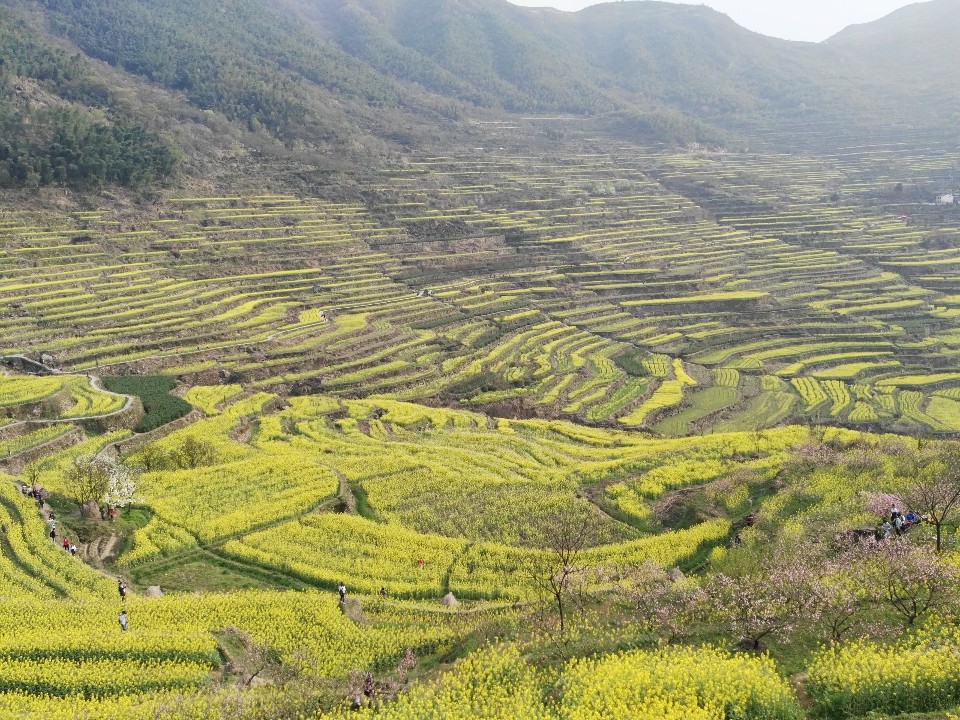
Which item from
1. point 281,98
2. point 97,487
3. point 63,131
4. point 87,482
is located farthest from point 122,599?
point 281,98

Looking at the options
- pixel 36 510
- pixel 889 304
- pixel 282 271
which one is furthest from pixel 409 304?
pixel 889 304

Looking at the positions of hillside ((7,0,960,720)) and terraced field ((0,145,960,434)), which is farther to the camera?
terraced field ((0,145,960,434))

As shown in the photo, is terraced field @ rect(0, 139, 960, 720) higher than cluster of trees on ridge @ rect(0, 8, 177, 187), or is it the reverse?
cluster of trees on ridge @ rect(0, 8, 177, 187)

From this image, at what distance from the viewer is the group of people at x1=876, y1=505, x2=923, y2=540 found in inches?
851

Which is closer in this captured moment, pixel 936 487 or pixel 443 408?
pixel 936 487

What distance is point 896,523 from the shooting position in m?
21.6

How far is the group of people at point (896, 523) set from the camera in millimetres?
21625

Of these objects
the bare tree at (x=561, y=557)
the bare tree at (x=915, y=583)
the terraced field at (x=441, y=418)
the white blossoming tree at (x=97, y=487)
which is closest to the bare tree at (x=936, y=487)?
the terraced field at (x=441, y=418)

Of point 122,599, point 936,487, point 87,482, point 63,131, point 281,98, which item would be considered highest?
point 281,98

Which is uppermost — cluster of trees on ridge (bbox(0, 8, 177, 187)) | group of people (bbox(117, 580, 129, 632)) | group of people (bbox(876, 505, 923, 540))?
cluster of trees on ridge (bbox(0, 8, 177, 187))

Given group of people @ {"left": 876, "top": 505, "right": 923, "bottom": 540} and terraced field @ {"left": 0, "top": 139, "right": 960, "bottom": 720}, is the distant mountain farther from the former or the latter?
group of people @ {"left": 876, "top": 505, "right": 923, "bottom": 540}

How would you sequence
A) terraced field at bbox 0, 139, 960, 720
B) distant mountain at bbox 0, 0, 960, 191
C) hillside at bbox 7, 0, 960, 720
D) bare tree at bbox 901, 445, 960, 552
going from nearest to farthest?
hillside at bbox 7, 0, 960, 720, terraced field at bbox 0, 139, 960, 720, bare tree at bbox 901, 445, 960, 552, distant mountain at bbox 0, 0, 960, 191

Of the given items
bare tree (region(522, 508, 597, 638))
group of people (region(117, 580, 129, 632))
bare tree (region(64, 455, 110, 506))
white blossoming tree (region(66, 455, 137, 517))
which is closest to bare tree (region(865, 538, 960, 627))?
bare tree (region(522, 508, 597, 638))

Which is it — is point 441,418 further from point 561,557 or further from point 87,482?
point 561,557
